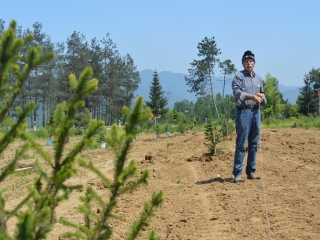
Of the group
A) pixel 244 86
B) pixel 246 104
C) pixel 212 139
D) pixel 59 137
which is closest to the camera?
pixel 59 137

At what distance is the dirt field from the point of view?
453 centimetres

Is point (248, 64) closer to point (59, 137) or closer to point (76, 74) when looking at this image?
point (59, 137)

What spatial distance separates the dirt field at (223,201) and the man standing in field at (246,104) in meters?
0.61

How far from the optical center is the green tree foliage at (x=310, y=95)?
51.6 meters

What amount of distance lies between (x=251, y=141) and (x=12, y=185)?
4.79 metres

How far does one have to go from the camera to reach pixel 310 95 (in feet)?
169

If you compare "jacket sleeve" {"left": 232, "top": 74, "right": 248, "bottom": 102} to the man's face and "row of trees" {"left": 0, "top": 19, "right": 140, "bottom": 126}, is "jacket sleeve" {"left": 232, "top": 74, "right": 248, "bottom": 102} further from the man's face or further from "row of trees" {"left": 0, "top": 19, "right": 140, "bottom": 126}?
"row of trees" {"left": 0, "top": 19, "right": 140, "bottom": 126}

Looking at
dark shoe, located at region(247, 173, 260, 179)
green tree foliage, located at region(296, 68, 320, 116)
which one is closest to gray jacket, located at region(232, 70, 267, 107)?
dark shoe, located at region(247, 173, 260, 179)

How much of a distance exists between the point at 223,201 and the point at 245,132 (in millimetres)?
1156

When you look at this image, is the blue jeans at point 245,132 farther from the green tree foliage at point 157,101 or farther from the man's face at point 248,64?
the green tree foliage at point 157,101

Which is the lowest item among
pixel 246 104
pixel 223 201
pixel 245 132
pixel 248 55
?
pixel 223 201

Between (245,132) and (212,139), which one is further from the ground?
(245,132)

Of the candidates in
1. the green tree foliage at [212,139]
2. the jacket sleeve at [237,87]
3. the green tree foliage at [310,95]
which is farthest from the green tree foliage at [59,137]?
the green tree foliage at [310,95]

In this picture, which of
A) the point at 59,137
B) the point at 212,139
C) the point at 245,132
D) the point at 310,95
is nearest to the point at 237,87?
the point at 245,132
